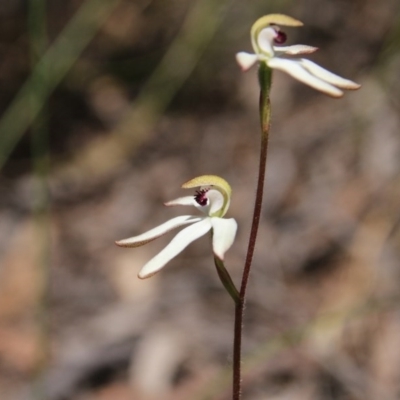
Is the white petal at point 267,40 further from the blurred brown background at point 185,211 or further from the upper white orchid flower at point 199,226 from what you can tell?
the blurred brown background at point 185,211

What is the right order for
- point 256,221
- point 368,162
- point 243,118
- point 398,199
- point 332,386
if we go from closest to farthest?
1. point 256,221
2. point 332,386
3. point 398,199
4. point 368,162
5. point 243,118

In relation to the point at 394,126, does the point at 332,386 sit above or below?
below

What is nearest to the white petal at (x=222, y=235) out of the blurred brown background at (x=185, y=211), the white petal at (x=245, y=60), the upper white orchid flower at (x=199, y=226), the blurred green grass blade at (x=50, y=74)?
the upper white orchid flower at (x=199, y=226)

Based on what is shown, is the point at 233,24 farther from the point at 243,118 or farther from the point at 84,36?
the point at 84,36

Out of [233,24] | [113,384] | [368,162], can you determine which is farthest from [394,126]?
[113,384]

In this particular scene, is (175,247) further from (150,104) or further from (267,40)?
(150,104)

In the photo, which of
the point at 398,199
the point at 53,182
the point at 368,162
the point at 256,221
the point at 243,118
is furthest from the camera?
the point at 243,118

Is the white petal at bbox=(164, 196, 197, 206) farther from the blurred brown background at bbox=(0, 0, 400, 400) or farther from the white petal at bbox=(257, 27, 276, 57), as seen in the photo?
the blurred brown background at bbox=(0, 0, 400, 400)
